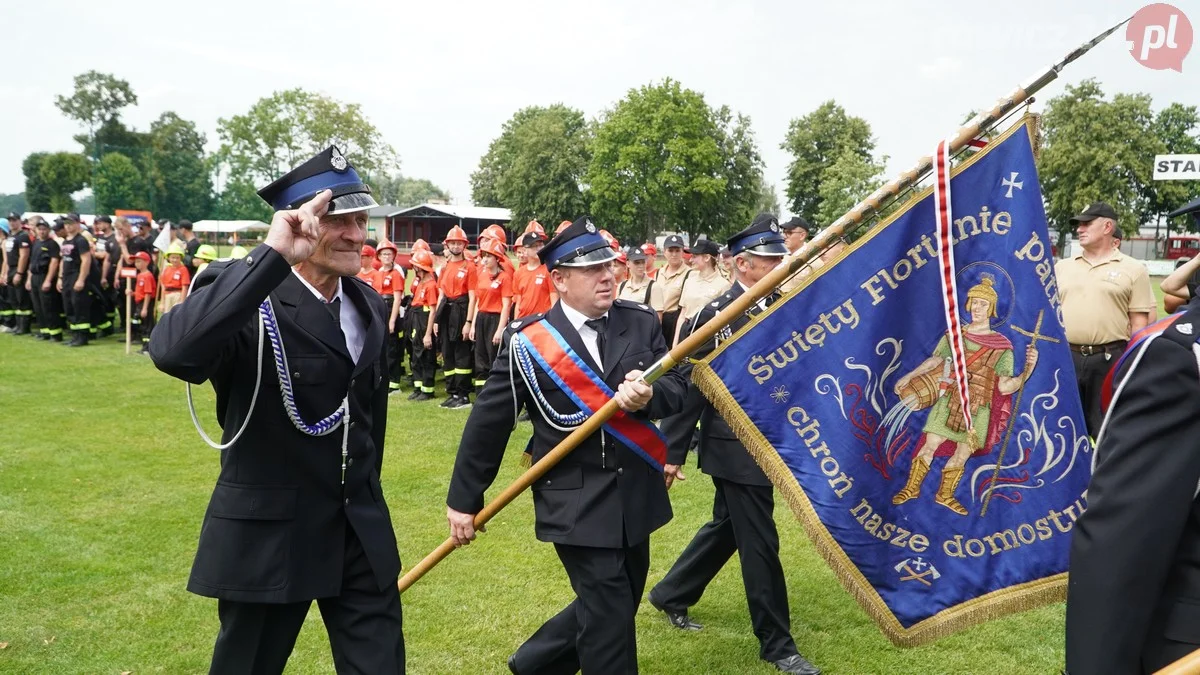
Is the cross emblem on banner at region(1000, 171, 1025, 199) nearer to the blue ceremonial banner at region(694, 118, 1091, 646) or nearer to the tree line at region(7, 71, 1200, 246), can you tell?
the blue ceremonial banner at region(694, 118, 1091, 646)

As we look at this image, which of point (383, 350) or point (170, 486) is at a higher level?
point (383, 350)

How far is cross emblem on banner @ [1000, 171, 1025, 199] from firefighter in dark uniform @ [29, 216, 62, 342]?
19347 millimetres

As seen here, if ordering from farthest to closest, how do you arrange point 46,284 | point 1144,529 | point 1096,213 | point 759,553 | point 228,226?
1. point 228,226
2. point 46,284
3. point 1096,213
4. point 759,553
5. point 1144,529

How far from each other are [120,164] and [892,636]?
53562 millimetres

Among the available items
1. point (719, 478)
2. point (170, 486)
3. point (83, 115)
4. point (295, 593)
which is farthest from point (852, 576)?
point (83, 115)

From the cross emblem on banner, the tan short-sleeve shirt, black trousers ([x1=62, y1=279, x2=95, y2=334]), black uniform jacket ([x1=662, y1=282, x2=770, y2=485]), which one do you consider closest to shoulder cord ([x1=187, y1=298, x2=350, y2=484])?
black uniform jacket ([x1=662, y1=282, x2=770, y2=485])

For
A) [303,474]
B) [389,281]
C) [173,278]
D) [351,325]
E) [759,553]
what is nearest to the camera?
[303,474]

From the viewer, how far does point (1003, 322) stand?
3.09 m

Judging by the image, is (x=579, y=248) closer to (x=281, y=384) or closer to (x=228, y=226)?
(x=281, y=384)

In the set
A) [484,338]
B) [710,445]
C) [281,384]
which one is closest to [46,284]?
[484,338]

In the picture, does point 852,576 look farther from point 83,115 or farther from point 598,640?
point 83,115

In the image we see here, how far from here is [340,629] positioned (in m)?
3.24

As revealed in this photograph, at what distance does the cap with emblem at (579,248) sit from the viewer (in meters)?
4.11

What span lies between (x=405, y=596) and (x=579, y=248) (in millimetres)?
2842
